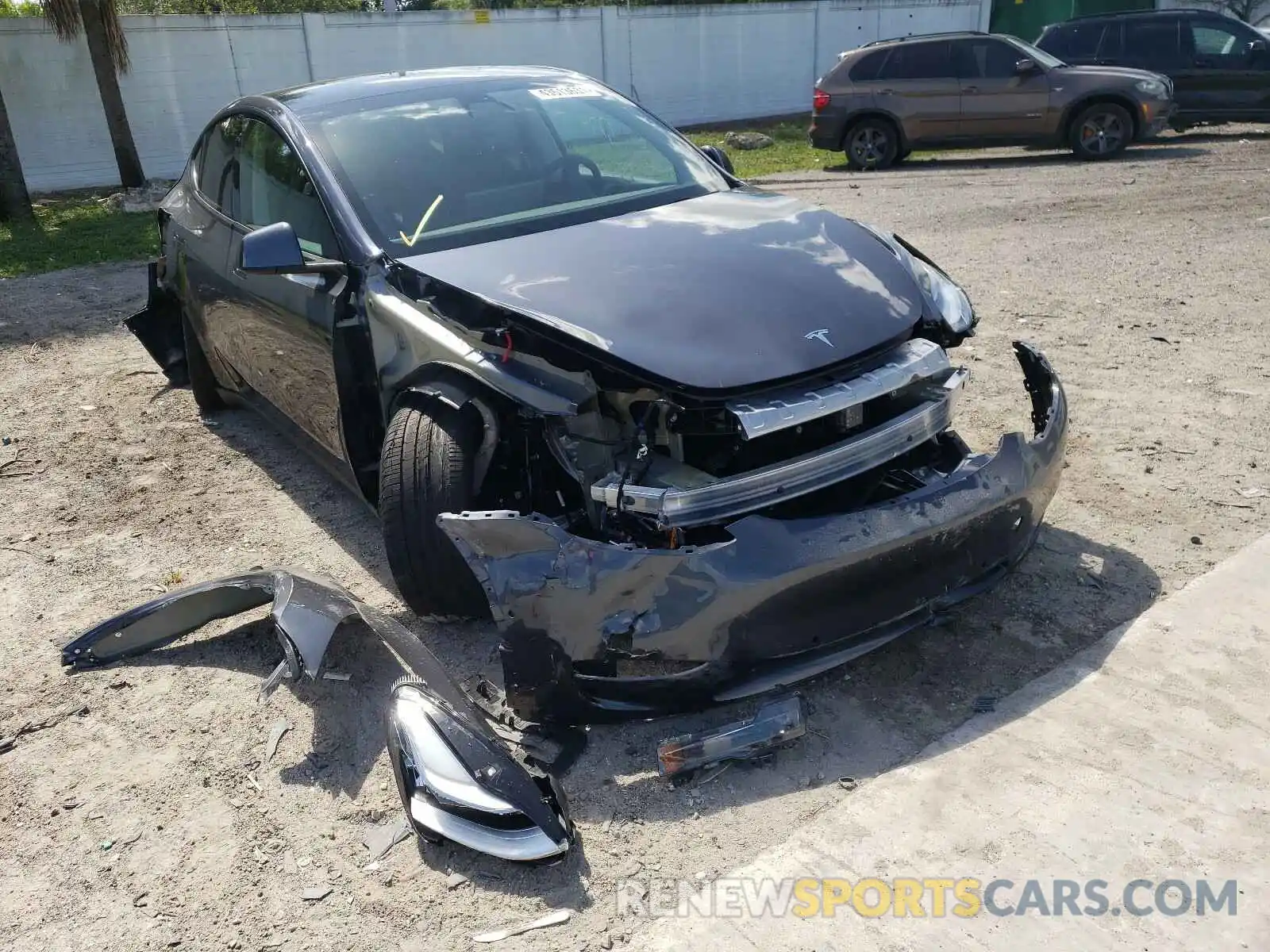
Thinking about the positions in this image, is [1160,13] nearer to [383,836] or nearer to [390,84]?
[390,84]

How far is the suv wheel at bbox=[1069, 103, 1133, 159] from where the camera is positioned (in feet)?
43.0

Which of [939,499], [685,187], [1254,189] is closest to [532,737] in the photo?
[939,499]

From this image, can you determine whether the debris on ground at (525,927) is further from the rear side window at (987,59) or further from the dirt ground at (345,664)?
the rear side window at (987,59)

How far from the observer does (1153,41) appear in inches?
566

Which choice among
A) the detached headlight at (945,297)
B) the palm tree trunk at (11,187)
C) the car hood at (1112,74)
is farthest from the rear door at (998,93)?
the palm tree trunk at (11,187)

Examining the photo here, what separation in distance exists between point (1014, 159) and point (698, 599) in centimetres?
1337

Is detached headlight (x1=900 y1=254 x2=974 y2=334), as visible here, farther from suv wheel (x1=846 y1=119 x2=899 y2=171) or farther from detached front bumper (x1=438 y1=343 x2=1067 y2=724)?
suv wheel (x1=846 y1=119 x2=899 y2=171)

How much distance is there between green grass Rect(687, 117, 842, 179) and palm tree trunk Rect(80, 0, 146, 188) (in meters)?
7.97

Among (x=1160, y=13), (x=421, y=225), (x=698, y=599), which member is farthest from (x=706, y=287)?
(x=1160, y=13)

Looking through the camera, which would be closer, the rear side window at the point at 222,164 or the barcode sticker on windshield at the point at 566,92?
the barcode sticker on windshield at the point at 566,92

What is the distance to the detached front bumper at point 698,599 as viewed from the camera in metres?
2.79

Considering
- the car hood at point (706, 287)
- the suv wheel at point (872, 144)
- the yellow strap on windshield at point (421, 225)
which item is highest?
the yellow strap on windshield at point (421, 225)

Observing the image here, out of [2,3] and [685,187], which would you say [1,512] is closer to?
[685,187]

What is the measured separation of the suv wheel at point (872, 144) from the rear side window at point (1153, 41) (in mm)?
3537
